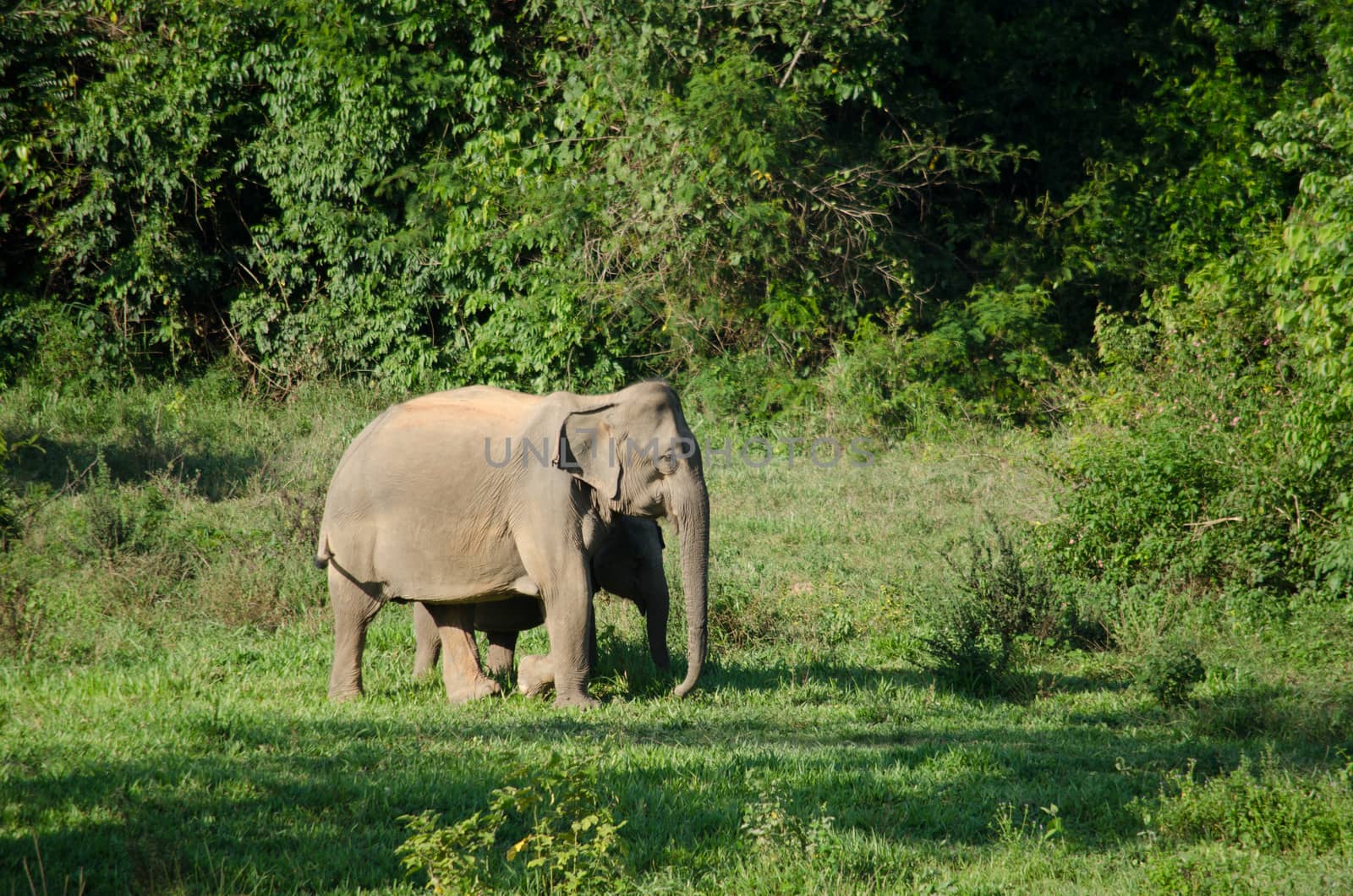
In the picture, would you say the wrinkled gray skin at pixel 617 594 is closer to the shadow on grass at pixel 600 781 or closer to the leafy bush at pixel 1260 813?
the shadow on grass at pixel 600 781

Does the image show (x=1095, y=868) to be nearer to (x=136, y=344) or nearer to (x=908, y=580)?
(x=908, y=580)

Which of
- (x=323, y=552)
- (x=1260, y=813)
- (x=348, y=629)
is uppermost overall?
(x=323, y=552)

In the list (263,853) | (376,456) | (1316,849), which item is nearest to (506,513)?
(376,456)

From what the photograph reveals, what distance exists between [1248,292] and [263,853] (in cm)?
1167

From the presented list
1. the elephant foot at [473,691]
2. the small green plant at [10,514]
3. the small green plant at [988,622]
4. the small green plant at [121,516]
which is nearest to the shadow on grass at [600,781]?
the elephant foot at [473,691]

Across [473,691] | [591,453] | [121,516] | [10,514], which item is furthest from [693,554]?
[121,516]

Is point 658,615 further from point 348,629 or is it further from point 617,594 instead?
point 348,629

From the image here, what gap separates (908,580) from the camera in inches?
451

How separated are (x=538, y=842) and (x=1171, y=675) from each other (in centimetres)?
482

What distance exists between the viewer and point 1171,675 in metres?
8.46

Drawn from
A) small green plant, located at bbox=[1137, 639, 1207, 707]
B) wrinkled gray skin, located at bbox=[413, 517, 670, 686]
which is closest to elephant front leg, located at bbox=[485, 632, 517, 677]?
wrinkled gray skin, located at bbox=[413, 517, 670, 686]

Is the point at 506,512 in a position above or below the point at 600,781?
above

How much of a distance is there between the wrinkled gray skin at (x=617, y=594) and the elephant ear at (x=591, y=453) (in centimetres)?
64

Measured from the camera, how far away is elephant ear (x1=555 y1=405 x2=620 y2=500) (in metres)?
8.31
